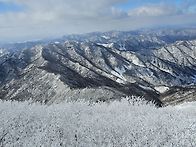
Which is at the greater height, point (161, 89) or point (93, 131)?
point (93, 131)

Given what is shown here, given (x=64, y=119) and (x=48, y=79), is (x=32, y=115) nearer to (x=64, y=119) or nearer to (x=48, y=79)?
(x=64, y=119)

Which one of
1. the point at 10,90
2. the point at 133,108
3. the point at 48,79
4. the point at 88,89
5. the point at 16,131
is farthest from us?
the point at 10,90

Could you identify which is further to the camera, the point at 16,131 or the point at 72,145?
the point at 16,131

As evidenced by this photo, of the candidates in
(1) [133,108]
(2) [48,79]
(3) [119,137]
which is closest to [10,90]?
(2) [48,79]

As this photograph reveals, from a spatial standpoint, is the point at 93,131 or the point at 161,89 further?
the point at 161,89

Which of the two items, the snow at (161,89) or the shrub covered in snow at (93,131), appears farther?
the snow at (161,89)

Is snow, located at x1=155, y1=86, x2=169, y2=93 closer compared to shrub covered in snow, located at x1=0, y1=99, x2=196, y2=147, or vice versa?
shrub covered in snow, located at x1=0, y1=99, x2=196, y2=147

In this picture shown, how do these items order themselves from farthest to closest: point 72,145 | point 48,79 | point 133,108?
1. point 48,79
2. point 133,108
3. point 72,145

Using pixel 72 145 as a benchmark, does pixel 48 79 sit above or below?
below

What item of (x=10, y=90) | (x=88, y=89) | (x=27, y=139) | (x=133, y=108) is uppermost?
(x=27, y=139)

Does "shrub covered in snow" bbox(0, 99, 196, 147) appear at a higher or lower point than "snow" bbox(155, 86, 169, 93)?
higher

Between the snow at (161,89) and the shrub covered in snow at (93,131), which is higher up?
the shrub covered in snow at (93,131)
